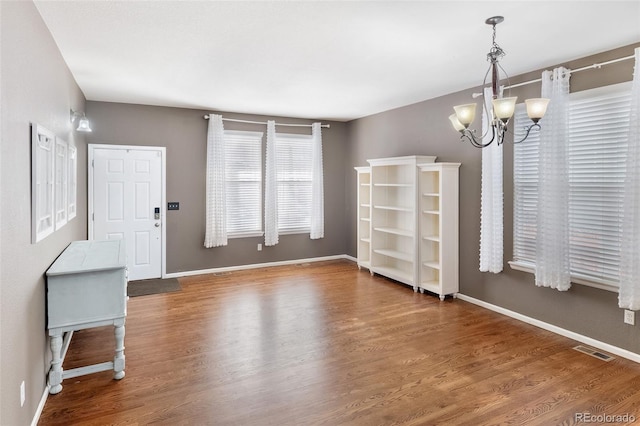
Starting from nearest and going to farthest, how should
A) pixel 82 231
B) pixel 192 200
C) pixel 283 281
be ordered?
pixel 82 231 → pixel 283 281 → pixel 192 200

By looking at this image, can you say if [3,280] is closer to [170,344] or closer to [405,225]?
[170,344]

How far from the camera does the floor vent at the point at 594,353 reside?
3.33 metres

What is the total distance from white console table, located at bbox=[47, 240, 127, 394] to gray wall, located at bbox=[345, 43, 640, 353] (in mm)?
3992

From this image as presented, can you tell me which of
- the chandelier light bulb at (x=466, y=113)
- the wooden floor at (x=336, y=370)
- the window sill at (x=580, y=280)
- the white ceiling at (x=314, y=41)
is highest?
the white ceiling at (x=314, y=41)

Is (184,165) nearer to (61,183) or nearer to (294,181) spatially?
(294,181)

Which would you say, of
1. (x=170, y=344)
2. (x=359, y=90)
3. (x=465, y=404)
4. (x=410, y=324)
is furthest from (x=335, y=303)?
(x=359, y=90)

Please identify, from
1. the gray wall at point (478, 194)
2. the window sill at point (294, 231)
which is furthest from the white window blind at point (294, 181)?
the gray wall at point (478, 194)

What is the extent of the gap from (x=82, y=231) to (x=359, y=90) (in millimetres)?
4189

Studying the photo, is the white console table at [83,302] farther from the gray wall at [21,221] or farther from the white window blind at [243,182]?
the white window blind at [243,182]

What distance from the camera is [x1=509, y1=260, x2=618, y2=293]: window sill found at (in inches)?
136

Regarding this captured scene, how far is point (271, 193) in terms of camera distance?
6730mm

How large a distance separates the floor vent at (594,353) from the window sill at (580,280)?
57 cm

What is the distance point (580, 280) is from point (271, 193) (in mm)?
4666

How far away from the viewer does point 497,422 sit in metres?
2.41
